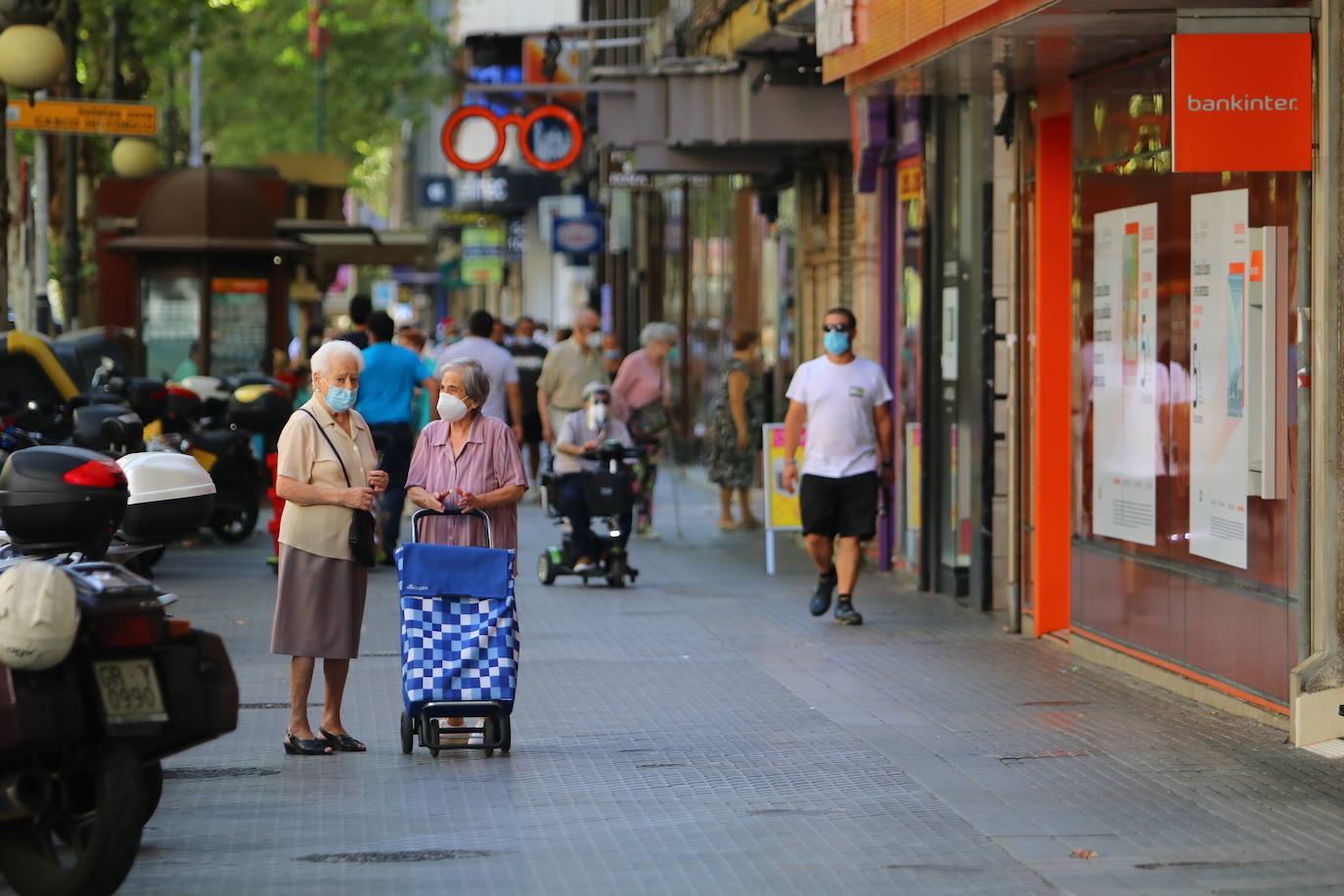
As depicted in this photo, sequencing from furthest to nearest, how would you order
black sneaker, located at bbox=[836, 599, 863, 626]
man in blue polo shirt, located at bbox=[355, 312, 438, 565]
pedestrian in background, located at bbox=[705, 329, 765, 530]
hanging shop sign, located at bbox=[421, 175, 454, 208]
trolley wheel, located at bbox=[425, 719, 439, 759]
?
hanging shop sign, located at bbox=[421, 175, 454, 208] < pedestrian in background, located at bbox=[705, 329, 765, 530] < man in blue polo shirt, located at bbox=[355, 312, 438, 565] < black sneaker, located at bbox=[836, 599, 863, 626] < trolley wheel, located at bbox=[425, 719, 439, 759]

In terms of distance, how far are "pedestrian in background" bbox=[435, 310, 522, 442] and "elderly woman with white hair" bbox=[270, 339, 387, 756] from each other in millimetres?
8767

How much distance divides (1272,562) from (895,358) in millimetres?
7754

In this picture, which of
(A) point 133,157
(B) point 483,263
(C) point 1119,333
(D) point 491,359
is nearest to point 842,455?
(C) point 1119,333

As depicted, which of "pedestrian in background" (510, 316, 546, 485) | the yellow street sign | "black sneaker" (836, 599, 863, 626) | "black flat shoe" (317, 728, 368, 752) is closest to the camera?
"black flat shoe" (317, 728, 368, 752)

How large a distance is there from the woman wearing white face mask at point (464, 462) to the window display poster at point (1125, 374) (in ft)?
10.7

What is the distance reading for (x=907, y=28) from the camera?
40.5 ft

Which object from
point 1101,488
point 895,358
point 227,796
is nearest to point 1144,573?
point 1101,488

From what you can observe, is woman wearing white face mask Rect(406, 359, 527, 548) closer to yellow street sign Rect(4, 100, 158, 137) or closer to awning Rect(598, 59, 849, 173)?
yellow street sign Rect(4, 100, 158, 137)

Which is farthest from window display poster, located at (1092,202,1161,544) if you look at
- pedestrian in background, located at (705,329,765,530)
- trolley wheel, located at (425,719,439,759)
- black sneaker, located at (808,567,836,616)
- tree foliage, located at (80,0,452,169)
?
tree foliage, located at (80,0,452,169)

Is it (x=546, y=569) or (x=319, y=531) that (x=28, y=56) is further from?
(x=319, y=531)

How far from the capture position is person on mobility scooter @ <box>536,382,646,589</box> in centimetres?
1627

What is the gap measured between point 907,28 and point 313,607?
506 centimetres

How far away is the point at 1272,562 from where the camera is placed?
9.71 m

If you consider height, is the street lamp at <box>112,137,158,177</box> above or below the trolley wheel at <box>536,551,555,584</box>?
above
